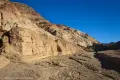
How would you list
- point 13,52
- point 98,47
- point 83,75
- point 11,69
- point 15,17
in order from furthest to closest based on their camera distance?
point 98,47, point 15,17, point 13,52, point 83,75, point 11,69

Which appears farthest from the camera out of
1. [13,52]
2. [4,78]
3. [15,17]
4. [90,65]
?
[15,17]

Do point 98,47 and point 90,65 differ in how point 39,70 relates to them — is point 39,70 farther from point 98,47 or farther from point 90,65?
point 98,47

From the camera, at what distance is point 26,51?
19656 millimetres

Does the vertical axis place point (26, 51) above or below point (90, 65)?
above

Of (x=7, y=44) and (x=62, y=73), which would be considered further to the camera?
Answer: (x=7, y=44)

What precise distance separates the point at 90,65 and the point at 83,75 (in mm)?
3495

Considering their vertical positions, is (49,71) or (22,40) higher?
(22,40)

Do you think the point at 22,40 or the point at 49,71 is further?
the point at 22,40

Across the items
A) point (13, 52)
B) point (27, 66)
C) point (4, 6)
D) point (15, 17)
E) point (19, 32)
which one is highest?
point (4, 6)

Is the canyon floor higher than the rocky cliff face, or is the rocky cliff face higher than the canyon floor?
the rocky cliff face

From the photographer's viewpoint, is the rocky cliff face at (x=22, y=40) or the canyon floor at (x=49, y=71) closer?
the canyon floor at (x=49, y=71)

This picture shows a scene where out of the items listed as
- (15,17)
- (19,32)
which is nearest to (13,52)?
(19,32)

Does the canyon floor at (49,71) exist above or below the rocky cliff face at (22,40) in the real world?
below

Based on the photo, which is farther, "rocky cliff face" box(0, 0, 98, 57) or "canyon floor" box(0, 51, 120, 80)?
"rocky cliff face" box(0, 0, 98, 57)
